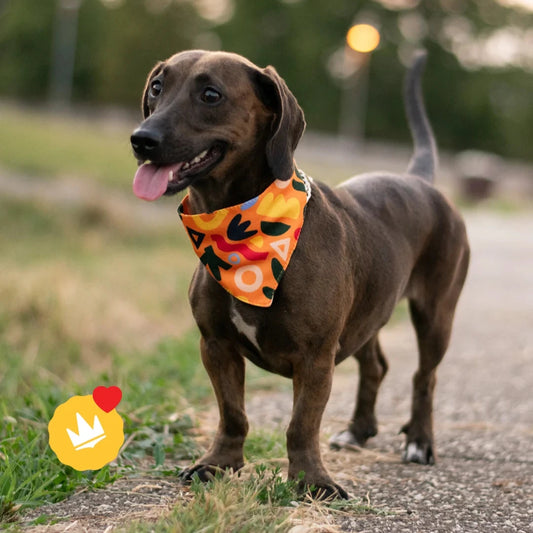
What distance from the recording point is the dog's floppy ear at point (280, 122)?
10.3 feet

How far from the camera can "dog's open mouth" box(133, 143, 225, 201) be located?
299 cm

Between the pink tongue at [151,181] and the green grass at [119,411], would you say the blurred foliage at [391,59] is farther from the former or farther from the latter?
the pink tongue at [151,181]

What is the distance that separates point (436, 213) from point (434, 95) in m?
46.6

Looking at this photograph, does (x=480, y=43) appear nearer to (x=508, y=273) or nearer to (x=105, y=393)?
(x=508, y=273)

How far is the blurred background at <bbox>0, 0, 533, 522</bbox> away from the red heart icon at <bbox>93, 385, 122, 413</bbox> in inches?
15.0

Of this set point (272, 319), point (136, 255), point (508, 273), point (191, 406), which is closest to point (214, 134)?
point (272, 319)

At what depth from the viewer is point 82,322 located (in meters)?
7.07

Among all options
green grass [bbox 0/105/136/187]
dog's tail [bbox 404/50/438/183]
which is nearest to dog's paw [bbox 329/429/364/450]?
dog's tail [bbox 404/50/438/183]

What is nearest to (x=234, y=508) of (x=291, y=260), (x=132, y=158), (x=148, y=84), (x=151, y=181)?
(x=291, y=260)

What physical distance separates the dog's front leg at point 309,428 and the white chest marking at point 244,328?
0.21 meters

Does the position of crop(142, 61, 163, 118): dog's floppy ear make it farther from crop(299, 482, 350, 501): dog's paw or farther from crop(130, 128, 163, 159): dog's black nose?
crop(299, 482, 350, 501): dog's paw

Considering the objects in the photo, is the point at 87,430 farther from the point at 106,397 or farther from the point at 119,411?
the point at 119,411

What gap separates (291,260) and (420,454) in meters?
1.51

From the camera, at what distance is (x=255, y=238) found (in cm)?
330
